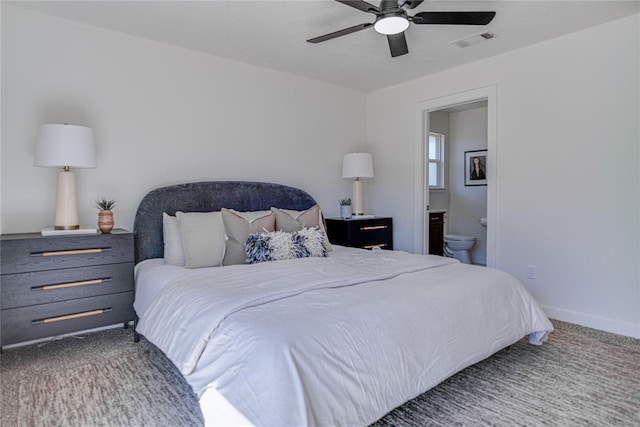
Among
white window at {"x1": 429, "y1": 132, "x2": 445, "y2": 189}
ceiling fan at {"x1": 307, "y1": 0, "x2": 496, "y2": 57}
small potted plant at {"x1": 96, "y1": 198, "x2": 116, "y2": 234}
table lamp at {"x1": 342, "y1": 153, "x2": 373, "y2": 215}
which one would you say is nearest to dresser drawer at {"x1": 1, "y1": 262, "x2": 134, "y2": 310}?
small potted plant at {"x1": 96, "y1": 198, "x2": 116, "y2": 234}

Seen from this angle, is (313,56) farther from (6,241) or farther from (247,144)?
(6,241)

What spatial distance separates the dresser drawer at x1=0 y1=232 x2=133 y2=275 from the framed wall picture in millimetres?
5025

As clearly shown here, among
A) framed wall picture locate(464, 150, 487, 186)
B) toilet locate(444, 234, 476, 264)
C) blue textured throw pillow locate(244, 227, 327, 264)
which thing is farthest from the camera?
framed wall picture locate(464, 150, 487, 186)

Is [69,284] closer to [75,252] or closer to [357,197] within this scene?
[75,252]

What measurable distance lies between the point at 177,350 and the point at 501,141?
343cm

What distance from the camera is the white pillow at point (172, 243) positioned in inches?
117

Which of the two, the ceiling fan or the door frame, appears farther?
the door frame

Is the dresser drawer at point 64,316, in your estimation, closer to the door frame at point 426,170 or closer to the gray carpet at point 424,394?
the gray carpet at point 424,394

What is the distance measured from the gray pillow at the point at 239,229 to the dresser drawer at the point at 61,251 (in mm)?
707

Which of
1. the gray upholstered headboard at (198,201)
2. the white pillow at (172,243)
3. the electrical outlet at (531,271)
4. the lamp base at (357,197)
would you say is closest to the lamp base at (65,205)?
the gray upholstered headboard at (198,201)

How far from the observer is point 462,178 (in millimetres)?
6195

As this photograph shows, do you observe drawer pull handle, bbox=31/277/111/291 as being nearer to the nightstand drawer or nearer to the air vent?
the nightstand drawer

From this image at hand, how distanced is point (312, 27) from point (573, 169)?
252 cm

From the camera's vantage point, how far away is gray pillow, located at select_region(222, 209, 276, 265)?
2912mm
